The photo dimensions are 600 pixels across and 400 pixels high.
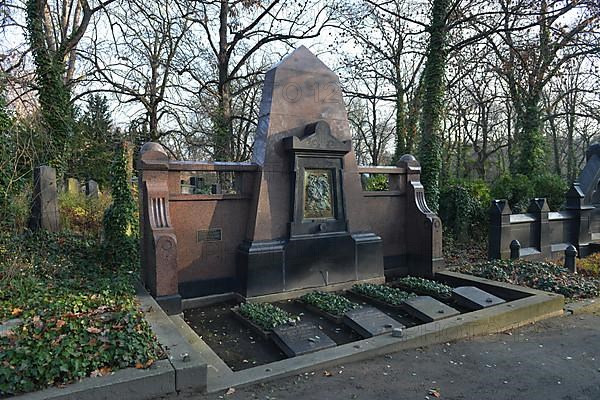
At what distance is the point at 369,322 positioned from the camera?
568 cm

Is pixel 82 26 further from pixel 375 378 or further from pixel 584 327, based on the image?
pixel 584 327

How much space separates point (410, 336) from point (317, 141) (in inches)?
152

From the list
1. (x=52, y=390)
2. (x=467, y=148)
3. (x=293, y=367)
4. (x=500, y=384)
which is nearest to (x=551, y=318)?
(x=500, y=384)

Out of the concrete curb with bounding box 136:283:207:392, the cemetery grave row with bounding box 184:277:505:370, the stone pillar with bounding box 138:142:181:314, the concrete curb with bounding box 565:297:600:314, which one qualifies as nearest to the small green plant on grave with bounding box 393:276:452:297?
the cemetery grave row with bounding box 184:277:505:370

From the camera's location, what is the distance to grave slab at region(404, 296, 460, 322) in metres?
5.97

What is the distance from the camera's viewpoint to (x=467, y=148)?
29.9m

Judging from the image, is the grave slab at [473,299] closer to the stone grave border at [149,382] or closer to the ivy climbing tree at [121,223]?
the stone grave border at [149,382]

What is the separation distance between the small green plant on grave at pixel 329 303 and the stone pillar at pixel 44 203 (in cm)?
757

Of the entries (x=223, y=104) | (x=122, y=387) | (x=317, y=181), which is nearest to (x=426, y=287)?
(x=317, y=181)

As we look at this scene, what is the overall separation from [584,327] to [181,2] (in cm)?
1678

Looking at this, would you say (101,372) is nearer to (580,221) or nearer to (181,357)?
(181,357)

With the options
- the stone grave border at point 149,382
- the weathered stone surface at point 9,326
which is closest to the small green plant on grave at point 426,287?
the stone grave border at point 149,382

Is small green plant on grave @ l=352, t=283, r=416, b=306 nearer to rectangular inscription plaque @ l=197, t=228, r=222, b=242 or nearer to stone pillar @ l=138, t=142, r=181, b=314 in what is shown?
rectangular inscription plaque @ l=197, t=228, r=222, b=242

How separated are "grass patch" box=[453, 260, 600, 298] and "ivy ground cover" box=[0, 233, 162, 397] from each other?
6676mm
